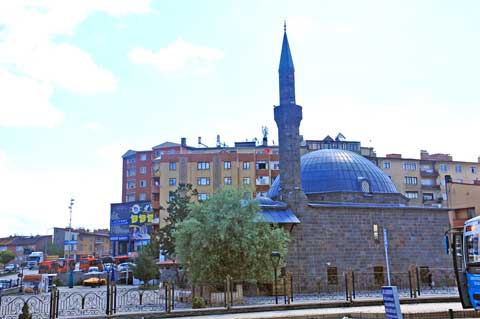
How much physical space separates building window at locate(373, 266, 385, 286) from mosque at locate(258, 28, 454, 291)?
51 mm

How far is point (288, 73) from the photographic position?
89.7ft

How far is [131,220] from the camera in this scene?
5519cm

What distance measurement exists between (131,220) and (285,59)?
33.8m

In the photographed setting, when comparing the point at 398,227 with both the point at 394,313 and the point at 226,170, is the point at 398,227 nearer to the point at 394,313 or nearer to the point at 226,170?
the point at 394,313

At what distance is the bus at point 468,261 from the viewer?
11.4 metres

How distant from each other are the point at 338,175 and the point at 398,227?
497cm

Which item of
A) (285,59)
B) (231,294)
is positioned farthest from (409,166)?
(231,294)

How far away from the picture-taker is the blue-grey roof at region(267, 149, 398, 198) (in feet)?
96.9

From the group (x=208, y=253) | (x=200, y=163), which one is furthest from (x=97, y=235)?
(x=208, y=253)

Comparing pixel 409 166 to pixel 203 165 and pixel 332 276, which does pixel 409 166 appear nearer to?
pixel 203 165

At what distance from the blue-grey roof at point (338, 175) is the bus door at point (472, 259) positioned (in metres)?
17.2

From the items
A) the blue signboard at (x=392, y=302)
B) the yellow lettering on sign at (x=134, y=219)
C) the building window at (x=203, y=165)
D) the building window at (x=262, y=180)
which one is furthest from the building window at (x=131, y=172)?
the blue signboard at (x=392, y=302)

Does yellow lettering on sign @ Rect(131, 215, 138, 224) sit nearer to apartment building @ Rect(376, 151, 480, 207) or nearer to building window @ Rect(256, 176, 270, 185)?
building window @ Rect(256, 176, 270, 185)

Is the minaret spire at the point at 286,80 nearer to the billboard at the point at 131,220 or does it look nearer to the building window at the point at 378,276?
the building window at the point at 378,276
